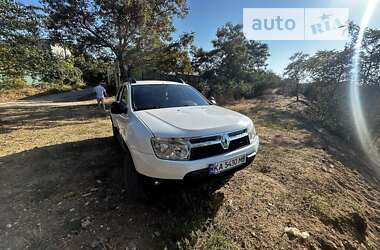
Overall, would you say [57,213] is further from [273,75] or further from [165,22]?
[273,75]

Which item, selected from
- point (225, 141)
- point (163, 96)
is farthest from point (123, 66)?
point (225, 141)

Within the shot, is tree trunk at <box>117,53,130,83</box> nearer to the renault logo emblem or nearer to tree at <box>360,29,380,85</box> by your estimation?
the renault logo emblem

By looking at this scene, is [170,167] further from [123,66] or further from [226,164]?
[123,66]

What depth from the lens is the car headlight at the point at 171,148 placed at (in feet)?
7.05

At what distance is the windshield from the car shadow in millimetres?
1308

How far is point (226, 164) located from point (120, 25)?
11.8 m

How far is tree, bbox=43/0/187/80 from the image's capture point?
1095 centimetres

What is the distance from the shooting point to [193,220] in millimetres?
2467

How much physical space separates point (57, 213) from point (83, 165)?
1.46m

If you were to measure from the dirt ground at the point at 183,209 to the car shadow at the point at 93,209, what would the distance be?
1 centimetres

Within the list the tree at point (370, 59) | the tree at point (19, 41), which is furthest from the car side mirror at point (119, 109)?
the tree at point (370, 59)

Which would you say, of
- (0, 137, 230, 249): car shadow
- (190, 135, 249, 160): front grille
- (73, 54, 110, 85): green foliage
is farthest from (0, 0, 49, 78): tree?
(190, 135, 249, 160): front grille

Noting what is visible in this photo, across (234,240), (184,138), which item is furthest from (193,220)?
(184,138)

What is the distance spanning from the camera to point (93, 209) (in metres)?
2.71
